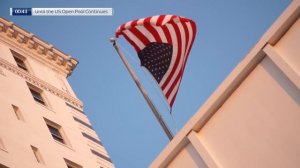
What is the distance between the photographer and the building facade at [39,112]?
25.2m

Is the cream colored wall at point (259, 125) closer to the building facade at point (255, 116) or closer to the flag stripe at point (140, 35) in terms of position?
the building facade at point (255, 116)

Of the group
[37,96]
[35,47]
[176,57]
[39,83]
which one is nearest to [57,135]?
[37,96]

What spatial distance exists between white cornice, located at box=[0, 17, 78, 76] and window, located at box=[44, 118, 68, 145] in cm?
880

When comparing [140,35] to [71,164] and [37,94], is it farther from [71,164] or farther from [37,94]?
[37,94]

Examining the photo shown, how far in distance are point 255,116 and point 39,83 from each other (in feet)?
83.0

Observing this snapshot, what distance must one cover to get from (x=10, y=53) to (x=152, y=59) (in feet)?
59.8

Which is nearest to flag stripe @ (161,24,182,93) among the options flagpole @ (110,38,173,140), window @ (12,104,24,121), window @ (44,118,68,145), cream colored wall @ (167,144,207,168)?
flagpole @ (110,38,173,140)

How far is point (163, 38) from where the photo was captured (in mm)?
18500

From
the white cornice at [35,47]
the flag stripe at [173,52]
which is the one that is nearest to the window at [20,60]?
the white cornice at [35,47]

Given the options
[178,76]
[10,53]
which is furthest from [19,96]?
[178,76]

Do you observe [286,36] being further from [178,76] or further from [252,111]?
[178,76]

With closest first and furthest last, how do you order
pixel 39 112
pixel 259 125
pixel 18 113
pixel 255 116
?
1. pixel 259 125
2. pixel 255 116
3. pixel 18 113
4. pixel 39 112

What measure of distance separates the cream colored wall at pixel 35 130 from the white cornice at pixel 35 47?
1873 millimetres

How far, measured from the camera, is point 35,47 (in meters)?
37.6
